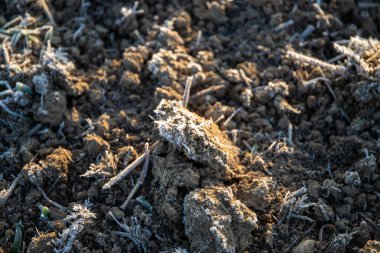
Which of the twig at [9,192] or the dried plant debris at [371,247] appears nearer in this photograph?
the dried plant debris at [371,247]

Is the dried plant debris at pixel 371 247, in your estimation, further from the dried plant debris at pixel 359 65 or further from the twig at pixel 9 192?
the twig at pixel 9 192

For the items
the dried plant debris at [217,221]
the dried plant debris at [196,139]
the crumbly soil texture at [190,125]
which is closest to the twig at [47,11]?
the crumbly soil texture at [190,125]

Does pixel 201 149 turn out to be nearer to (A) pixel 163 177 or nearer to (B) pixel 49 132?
(A) pixel 163 177

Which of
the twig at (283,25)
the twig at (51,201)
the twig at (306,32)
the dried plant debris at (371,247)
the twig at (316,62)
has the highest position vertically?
the twig at (283,25)

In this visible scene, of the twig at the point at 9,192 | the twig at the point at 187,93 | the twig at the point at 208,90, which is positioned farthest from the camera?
the twig at the point at 208,90

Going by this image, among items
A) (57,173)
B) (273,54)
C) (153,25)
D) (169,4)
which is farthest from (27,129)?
(273,54)

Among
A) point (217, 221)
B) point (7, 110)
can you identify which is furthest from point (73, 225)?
point (7, 110)

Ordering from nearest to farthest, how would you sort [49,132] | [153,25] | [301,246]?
[301,246]
[49,132]
[153,25]
